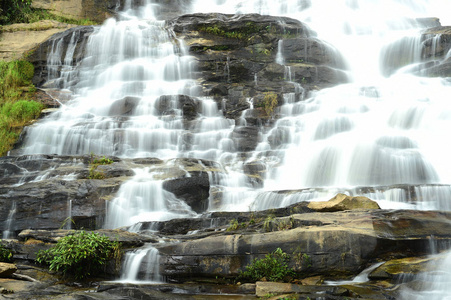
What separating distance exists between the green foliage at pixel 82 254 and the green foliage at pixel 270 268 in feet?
8.97

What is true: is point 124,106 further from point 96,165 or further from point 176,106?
point 96,165

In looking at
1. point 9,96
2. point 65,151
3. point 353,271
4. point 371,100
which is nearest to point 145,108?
point 65,151

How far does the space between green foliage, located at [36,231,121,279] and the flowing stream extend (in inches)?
128

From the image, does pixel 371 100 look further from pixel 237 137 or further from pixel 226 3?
pixel 226 3

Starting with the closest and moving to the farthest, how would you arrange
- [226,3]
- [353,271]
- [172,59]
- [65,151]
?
[353,271]
[65,151]
[172,59]
[226,3]

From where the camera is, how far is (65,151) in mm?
16047

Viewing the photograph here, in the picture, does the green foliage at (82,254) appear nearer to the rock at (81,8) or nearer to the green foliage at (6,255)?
the green foliage at (6,255)

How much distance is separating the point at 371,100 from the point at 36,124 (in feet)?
46.1

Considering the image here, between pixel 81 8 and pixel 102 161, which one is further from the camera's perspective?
pixel 81 8

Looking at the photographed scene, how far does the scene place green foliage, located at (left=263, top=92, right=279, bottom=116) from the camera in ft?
58.9

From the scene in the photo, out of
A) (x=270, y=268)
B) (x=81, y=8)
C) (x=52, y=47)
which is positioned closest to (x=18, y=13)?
(x=81, y=8)

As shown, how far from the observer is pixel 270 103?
18172mm

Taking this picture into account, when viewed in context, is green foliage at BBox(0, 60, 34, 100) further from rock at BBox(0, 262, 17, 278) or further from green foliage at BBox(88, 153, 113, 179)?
rock at BBox(0, 262, 17, 278)

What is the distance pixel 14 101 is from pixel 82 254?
44.7 ft
